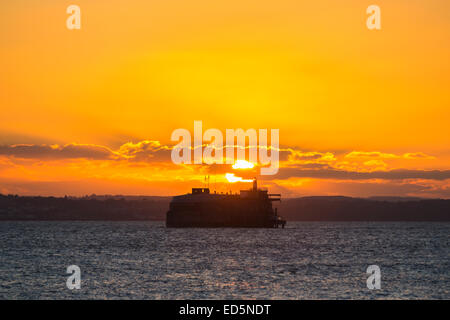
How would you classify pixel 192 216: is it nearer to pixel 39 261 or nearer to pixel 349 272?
pixel 39 261

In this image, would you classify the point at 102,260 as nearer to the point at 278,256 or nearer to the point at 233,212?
the point at 278,256

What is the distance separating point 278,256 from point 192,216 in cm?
10769

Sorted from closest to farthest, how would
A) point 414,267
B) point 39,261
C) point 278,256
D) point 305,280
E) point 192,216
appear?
point 305,280 < point 414,267 < point 39,261 < point 278,256 < point 192,216

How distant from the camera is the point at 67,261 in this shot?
66875 mm

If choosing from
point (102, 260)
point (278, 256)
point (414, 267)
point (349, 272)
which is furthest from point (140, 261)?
point (414, 267)

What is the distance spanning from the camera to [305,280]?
4816 cm

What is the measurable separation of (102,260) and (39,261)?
6.76 meters

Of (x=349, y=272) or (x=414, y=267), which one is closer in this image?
(x=349, y=272)
